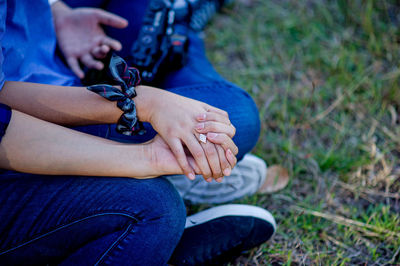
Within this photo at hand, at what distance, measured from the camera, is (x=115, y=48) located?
3.83ft

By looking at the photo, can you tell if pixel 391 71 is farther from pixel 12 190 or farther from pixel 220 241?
pixel 12 190

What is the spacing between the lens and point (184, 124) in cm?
86

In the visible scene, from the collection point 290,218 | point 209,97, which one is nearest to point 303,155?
point 290,218

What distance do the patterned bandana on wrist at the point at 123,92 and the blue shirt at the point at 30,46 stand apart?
243 mm

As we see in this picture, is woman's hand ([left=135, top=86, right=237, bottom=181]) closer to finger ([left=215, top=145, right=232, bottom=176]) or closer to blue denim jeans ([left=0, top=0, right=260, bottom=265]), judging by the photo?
finger ([left=215, top=145, right=232, bottom=176])

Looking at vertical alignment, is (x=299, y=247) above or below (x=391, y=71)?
below

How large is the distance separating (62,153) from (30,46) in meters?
0.41

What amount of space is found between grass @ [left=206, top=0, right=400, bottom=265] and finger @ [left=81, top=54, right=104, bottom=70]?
0.65m

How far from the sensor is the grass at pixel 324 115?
1140mm

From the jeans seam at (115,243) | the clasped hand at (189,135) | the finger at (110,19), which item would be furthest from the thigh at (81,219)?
the finger at (110,19)

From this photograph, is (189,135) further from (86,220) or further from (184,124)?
(86,220)

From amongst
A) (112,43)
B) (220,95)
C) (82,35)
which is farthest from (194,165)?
(82,35)

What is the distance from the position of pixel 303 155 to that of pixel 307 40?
2.45ft

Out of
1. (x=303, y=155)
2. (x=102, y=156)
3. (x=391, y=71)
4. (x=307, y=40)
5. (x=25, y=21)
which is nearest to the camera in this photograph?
(x=102, y=156)
